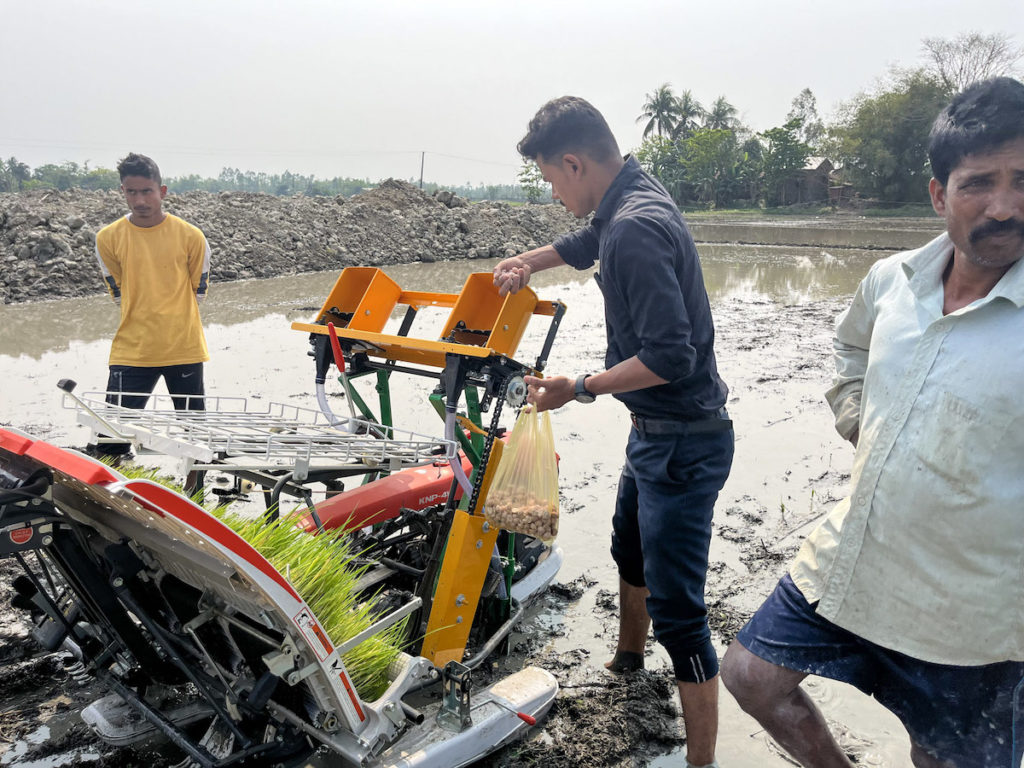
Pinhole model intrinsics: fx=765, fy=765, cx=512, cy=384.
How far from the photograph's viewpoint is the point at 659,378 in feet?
7.79

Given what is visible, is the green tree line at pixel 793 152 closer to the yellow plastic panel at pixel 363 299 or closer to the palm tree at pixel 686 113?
the palm tree at pixel 686 113

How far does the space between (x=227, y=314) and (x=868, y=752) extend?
35.3ft

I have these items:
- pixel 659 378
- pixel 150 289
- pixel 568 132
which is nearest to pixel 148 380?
pixel 150 289

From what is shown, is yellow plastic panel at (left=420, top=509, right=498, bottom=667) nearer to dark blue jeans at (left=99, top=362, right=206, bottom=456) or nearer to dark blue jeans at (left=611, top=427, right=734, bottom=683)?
dark blue jeans at (left=611, top=427, right=734, bottom=683)

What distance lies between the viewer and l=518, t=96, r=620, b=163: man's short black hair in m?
2.61

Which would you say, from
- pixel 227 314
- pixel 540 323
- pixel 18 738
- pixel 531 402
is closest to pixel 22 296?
pixel 227 314

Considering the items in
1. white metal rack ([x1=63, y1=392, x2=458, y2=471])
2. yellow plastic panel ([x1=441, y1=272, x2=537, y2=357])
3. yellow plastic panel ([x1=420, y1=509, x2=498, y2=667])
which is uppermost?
yellow plastic panel ([x1=441, y1=272, x2=537, y2=357])

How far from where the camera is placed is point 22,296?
11945 millimetres

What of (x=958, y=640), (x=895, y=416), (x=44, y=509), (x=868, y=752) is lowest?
(x=868, y=752)

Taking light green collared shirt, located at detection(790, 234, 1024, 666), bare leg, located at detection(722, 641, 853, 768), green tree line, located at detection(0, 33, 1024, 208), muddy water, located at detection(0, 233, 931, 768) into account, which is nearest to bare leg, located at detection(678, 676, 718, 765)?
muddy water, located at detection(0, 233, 931, 768)

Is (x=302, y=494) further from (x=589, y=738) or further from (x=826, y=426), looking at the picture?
(x=826, y=426)

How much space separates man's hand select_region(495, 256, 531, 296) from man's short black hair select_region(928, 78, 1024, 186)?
143 cm

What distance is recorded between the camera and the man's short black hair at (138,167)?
14.4 ft

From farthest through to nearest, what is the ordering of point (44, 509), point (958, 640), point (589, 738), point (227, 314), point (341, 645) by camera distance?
point (227, 314), point (589, 738), point (341, 645), point (44, 509), point (958, 640)
